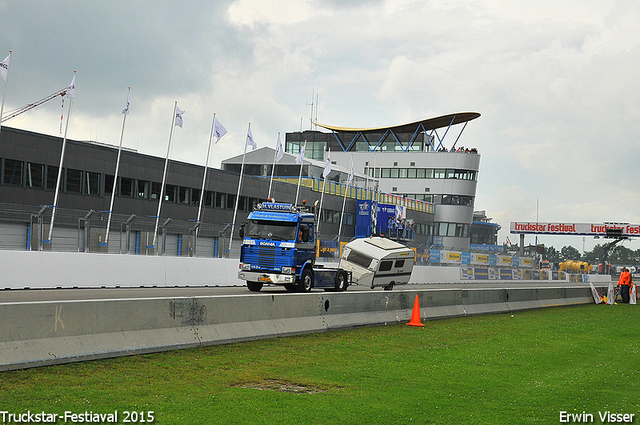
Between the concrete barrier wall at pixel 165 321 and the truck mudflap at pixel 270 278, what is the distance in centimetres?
808

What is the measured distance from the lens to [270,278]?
25.5 metres

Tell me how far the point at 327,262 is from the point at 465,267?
1869 cm

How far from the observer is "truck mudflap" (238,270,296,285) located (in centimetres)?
2533

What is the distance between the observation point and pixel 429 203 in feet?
318

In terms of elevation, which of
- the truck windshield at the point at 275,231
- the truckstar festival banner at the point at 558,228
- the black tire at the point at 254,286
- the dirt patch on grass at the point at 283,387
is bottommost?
the black tire at the point at 254,286

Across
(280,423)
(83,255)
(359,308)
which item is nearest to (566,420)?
(280,423)

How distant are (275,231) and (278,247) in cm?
63

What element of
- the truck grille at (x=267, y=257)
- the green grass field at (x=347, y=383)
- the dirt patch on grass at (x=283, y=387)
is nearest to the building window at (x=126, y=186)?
the truck grille at (x=267, y=257)

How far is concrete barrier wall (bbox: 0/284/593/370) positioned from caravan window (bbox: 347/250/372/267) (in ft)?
50.7

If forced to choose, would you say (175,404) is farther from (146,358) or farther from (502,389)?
(502,389)

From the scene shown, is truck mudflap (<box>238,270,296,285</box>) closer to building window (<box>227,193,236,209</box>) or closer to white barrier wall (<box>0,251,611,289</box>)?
white barrier wall (<box>0,251,611,289</box>)

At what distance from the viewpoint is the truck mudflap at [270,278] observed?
25.3 m

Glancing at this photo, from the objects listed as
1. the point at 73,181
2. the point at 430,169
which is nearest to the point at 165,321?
the point at 73,181

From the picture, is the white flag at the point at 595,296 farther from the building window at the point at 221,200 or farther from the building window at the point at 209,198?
the building window at the point at 221,200
